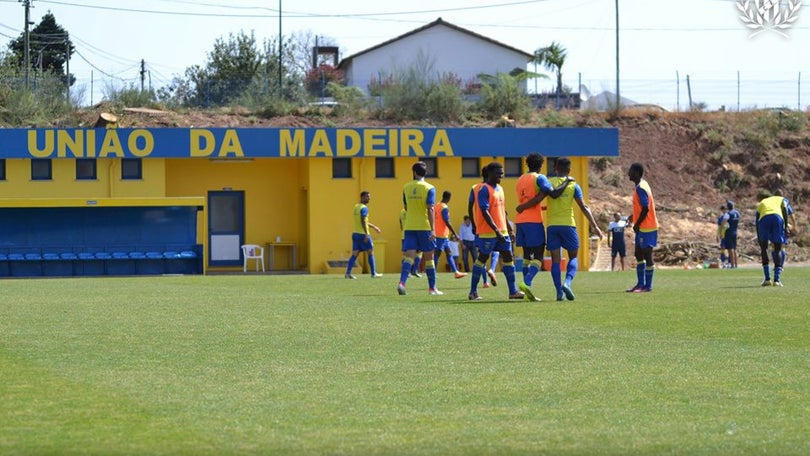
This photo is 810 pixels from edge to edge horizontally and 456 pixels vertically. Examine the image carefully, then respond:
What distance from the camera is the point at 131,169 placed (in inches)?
1561

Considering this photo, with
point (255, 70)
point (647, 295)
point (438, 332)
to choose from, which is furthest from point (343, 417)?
point (255, 70)

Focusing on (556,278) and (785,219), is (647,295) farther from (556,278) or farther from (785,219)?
(785,219)

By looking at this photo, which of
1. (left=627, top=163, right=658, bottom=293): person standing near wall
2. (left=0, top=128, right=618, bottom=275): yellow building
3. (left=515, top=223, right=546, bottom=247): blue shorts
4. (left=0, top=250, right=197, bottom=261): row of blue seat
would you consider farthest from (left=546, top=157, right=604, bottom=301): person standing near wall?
(left=0, top=250, right=197, bottom=261): row of blue seat

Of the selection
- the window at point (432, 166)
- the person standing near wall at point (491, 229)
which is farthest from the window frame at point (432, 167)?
the person standing near wall at point (491, 229)

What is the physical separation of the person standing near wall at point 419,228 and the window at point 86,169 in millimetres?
20420

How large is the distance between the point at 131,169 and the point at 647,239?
72.6 ft

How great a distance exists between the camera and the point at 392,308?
1758 centimetres

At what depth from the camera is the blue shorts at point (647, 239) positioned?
21.3 meters

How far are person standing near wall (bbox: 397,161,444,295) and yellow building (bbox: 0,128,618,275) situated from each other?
56.3ft

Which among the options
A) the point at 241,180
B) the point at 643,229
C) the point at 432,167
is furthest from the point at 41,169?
the point at 643,229

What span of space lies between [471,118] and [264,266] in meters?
21.6

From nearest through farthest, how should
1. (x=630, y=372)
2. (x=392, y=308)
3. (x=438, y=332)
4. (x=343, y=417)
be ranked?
(x=343, y=417) < (x=630, y=372) < (x=438, y=332) < (x=392, y=308)

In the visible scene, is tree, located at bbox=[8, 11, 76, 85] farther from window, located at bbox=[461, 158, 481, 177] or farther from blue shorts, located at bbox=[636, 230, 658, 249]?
blue shorts, located at bbox=[636, 230, 658, 249]

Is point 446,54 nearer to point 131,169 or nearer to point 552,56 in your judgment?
point 552,56
